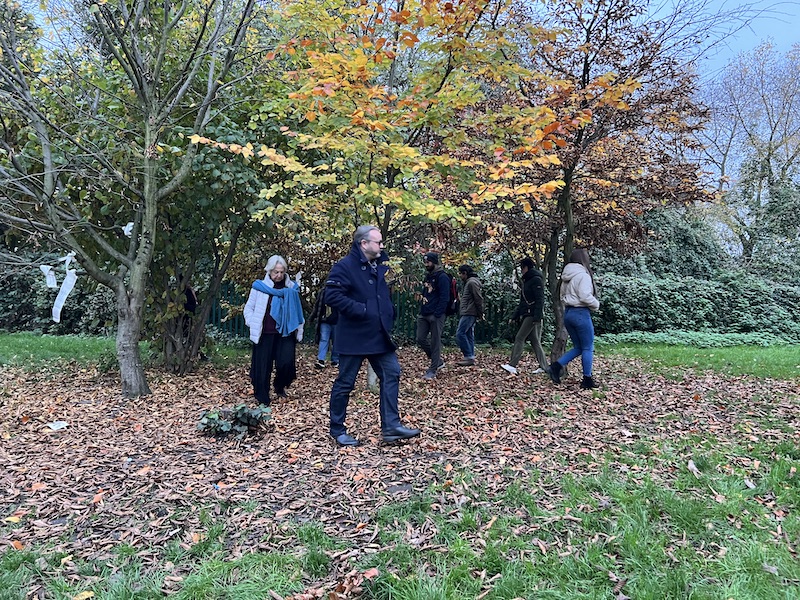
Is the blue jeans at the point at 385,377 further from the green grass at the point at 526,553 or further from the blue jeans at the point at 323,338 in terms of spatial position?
the blue jeans at the point at 323,338

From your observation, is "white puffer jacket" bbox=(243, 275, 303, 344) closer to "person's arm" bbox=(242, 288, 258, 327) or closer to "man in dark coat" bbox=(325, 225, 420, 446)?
"person's arm" bbox=(242, 288, 258, 327)

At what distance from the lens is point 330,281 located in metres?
4.52

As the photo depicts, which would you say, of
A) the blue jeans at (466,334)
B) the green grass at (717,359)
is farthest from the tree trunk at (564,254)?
the green grass at (717,359)

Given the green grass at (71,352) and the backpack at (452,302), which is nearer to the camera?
the backpack at (452,302)

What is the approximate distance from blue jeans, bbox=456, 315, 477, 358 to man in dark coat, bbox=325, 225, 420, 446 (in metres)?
4.53

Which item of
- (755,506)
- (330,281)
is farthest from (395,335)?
(755,506)

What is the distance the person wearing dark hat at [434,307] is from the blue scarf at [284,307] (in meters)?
2.40

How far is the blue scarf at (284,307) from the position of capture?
5926 millimetres

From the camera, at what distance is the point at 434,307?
8.16 m

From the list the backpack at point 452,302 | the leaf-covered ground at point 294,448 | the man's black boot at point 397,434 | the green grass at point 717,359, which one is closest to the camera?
the leaf-covered ground at point 294,448

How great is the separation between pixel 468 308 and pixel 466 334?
0.58 m

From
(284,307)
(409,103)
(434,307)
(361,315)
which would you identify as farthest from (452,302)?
(361,315)

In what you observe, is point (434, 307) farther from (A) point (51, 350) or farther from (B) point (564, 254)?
(A) point (51, 350)

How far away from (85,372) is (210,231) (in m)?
2.85
